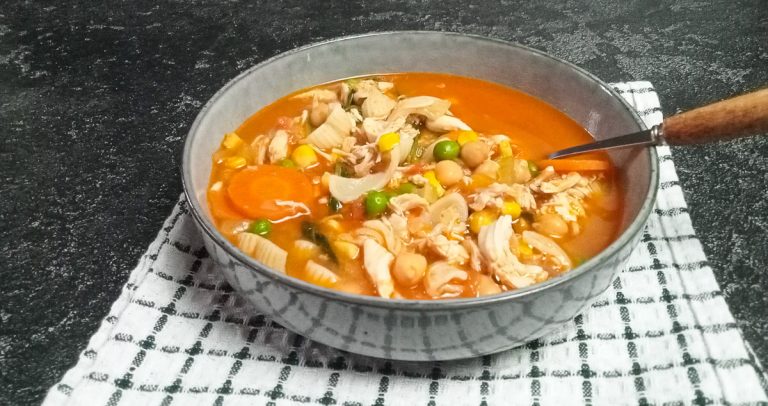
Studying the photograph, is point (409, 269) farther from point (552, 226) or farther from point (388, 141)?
point (388, 141)

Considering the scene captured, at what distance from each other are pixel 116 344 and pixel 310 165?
106 cm

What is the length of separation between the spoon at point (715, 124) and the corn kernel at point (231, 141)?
5.15 ft

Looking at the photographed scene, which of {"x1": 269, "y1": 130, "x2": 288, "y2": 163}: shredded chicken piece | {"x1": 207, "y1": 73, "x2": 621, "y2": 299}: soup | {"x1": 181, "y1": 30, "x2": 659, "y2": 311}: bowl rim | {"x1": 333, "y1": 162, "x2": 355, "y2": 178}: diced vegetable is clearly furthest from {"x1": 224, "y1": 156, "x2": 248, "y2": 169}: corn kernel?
{"x1": 333, "y1": 162, "x2": 355, "y2": 178}: diced vegetable

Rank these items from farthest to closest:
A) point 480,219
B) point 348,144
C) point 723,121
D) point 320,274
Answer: point 348,144, point 480,219, point 320,274, point 723,121

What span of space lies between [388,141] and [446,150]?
9.5 inches

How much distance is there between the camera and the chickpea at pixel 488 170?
9.25 feet

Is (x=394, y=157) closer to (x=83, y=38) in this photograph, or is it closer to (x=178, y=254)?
(x=178, y=254)

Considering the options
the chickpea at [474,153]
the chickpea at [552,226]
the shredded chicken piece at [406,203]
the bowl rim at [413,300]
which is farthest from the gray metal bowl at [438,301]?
the shredded chicken piece at [406,203]

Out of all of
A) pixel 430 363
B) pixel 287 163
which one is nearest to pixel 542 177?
pixel 430 363

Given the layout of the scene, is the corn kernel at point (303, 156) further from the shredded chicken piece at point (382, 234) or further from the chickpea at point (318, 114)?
the shredded chicken piece at point (382, 234)

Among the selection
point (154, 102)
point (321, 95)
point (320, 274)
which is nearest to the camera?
point (320, 274)

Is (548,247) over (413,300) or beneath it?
beneath

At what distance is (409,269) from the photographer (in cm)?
231

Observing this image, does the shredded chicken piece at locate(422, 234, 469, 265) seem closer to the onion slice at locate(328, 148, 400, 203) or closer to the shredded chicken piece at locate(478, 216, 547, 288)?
the shredded chicken piece at locate(478, 216, 547, 288)
